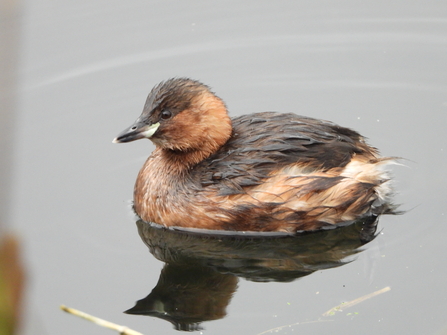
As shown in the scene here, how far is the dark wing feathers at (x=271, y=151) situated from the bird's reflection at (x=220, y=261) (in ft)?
1.62

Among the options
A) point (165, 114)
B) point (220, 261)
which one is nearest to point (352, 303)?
point (220, 261)

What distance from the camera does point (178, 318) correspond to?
14.8 ft

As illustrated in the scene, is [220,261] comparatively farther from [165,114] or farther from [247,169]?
[165,114]

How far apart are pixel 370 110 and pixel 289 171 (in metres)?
2.11

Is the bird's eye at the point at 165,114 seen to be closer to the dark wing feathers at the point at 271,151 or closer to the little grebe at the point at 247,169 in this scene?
the little grebe at the point at 247,169

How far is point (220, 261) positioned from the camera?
5160 mm

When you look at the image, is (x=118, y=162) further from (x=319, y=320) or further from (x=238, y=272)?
(x=319, y=320)

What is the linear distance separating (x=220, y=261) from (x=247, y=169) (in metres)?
0.76

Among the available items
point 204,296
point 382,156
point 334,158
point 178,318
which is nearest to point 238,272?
point 204,296

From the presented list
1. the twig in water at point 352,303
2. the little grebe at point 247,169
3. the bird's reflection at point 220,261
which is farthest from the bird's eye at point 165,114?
the twig in water at point 352,303

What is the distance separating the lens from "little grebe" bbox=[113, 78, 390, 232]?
5180 mm

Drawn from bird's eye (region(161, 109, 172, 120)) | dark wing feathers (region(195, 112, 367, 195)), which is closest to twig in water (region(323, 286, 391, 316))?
dark wing feathers (region(195, 112, 367, 195))

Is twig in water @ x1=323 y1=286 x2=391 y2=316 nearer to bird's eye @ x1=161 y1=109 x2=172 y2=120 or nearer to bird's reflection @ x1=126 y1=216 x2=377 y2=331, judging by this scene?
bird's reflection @ x1=126 y1=216 x2=377 y2=331

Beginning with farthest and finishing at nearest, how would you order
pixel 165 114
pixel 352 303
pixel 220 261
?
1. pixel 165 114
2. pixel 220 261
3. pixel 352 303
